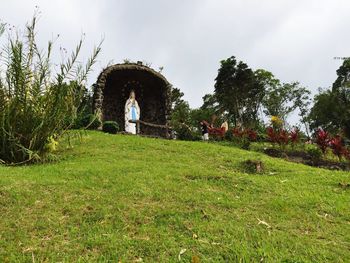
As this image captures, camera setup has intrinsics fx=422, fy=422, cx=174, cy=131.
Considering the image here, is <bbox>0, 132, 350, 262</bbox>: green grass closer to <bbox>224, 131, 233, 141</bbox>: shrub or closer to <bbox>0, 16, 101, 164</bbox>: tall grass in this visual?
<bbox>0, 16, 101, 164</bbox>: tall grass

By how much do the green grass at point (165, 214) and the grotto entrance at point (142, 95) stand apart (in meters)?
10.8

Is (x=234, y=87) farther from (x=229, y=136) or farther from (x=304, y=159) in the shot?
(x=304, y=159)

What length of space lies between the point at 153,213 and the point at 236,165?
464 cm

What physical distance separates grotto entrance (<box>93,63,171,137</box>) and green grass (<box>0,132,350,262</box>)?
1084 centimetres

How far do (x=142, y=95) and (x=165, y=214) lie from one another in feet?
50.4

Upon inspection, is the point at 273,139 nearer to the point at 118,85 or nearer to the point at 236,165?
the point at 236,165

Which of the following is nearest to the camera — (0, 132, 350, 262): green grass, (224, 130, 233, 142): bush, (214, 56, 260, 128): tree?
(0, 132, 350, 262): green grass

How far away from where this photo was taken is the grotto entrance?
1953 cm

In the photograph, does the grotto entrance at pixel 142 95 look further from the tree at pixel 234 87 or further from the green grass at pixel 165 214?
the tree at pixel 234 87

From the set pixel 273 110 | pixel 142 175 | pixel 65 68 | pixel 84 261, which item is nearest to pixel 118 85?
pixel 65 68

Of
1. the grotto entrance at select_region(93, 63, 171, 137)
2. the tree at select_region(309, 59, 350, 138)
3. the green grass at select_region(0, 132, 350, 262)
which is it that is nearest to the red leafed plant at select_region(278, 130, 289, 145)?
the green grass at select_region(0, 132, 350, 262)

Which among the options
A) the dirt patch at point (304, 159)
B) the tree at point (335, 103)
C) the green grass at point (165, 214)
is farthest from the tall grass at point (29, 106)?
the tree at point (335, 103)

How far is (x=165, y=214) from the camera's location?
5617mm

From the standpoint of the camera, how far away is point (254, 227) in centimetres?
541
